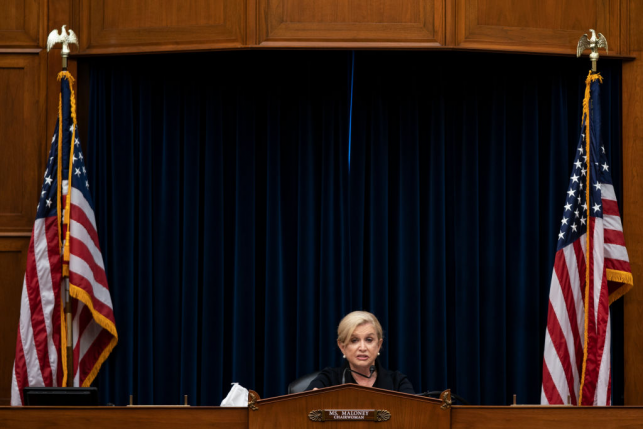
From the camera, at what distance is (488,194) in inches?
226

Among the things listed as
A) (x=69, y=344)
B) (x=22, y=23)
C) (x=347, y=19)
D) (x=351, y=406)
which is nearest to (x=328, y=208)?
(x=347, y=19)

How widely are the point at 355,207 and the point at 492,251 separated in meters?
0.94

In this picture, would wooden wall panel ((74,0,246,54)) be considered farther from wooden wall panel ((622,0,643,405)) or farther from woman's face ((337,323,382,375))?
wooden wall panel ((622,0,643,405))

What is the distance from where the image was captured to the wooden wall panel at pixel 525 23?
5066mm

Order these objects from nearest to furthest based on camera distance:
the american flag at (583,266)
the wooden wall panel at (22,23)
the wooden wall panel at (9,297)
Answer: the american flag at (583,266) → the wooden wall panel at (9,297) → the wooden wall panel at (22,23)

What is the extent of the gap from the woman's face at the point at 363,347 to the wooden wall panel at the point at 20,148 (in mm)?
2213

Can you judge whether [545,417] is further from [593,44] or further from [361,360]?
[593,44]

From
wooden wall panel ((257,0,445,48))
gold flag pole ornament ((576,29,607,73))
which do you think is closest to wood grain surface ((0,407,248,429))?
wooden wall panel ((257,0,445,48))

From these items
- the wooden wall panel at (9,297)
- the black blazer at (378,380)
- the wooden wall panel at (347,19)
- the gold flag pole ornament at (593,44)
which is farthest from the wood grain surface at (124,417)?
the gold flag pole ornament at (593,44)

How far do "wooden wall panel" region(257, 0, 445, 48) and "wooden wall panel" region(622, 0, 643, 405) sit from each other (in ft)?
4.30

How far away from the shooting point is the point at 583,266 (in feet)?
17.2

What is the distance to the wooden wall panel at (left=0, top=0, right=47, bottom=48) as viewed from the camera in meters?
5.43

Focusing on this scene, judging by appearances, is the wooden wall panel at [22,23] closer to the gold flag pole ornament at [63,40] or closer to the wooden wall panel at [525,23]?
the gold flag pole ornament at [63,40]

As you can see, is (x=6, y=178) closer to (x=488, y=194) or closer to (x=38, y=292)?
(x=38, y=292)
